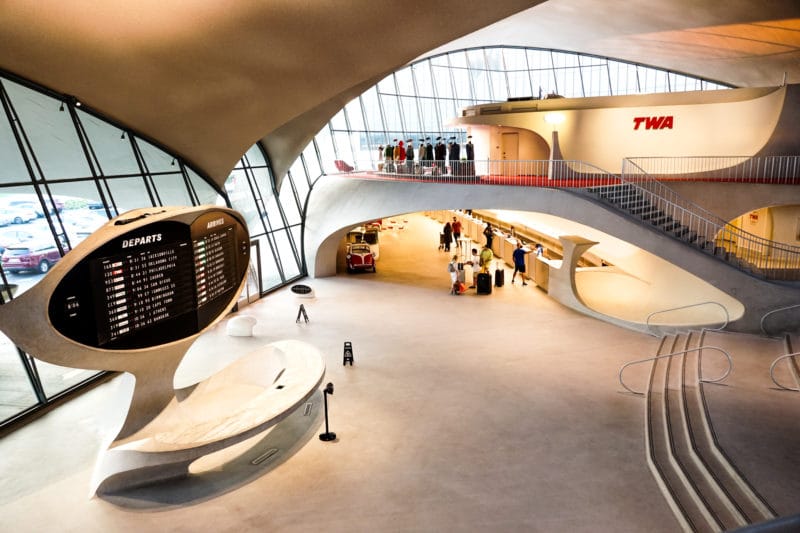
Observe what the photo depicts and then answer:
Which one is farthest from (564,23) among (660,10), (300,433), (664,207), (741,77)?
(300,433)

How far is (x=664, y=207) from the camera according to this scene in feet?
60.0

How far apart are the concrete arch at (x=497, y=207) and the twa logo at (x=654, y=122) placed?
6506mm

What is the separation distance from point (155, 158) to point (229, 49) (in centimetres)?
625

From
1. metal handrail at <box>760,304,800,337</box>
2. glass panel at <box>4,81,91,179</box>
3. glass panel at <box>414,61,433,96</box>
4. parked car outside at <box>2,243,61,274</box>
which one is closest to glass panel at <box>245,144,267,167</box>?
glass panel at <box>4,81,91,179</box>

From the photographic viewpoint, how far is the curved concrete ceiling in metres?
11.2

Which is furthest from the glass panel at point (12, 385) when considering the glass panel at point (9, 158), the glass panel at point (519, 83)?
the glass panel at point (519, 83)

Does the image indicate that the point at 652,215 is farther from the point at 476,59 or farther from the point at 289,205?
the point at 476,59

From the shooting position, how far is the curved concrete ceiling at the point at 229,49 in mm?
11195

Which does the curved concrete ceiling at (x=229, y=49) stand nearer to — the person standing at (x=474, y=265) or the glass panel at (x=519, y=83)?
the person standing at (x=474, y=265)

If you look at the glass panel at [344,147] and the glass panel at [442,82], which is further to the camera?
the glass panel at [442,82]

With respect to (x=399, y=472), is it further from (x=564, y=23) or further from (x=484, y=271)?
(x=564, y=23)

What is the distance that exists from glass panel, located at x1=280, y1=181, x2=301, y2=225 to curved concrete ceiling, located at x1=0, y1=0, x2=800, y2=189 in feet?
14.8

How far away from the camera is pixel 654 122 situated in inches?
840

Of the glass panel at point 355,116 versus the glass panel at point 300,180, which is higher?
the glass panel at point 355,116
